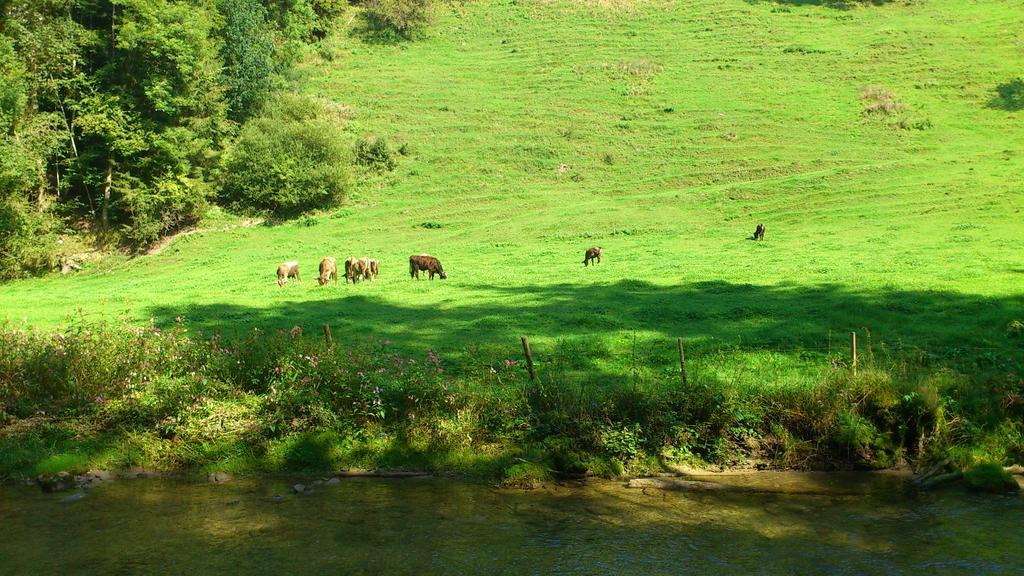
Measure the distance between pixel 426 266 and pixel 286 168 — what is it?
24427 millimetres

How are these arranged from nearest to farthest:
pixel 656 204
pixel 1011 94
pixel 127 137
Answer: pixel 656 204, pixel 127 137, pixel 1011 94

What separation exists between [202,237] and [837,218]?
4015 centimetres

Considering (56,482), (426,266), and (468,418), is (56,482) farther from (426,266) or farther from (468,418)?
(426,266)

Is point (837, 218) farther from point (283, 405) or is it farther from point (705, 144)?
point (283, 405)

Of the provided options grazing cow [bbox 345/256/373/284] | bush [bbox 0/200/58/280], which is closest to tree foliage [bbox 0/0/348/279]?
bush [bbox 0/200/58/280]

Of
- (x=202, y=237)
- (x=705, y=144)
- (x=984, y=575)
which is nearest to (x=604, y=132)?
(x=705, y=144)

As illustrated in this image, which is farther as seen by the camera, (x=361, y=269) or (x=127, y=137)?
(x=127, y=137)

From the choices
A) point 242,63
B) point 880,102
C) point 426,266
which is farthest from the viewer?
point 880,102

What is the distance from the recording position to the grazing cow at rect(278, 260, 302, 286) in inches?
1395

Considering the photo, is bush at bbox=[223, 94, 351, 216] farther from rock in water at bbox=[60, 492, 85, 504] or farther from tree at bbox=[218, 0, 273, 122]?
rock in water at bbox=[60, 492, 85, 504]

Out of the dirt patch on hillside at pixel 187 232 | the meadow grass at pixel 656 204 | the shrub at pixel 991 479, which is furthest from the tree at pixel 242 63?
the shrub at pixel 991 479

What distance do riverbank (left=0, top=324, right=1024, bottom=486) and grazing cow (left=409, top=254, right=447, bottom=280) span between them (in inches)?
694

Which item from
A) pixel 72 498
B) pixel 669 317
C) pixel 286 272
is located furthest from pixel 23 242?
pixel 669 317

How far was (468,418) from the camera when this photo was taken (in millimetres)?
15680
